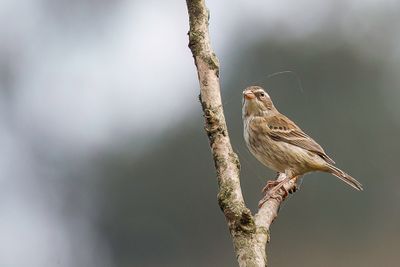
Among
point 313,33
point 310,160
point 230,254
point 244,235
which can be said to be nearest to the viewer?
point 244,235

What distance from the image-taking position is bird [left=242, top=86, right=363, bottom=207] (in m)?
8.03

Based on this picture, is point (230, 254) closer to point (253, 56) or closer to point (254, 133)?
point (254, 133)

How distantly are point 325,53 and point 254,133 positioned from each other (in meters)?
19.8

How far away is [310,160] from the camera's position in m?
8.24

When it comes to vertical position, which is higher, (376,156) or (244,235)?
(244,235)

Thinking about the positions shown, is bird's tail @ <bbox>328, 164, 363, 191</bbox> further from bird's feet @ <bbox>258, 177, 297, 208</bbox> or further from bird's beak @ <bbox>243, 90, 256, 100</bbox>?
bird's beak @ <bbox>243, 90, 256, 100</bbox>

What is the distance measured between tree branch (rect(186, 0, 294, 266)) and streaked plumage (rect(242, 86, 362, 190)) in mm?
3309

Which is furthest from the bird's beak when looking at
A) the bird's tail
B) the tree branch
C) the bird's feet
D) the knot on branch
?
the knot on branch

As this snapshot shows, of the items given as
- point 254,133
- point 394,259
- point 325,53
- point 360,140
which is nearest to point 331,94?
point 360,140

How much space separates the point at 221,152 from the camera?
168 inches

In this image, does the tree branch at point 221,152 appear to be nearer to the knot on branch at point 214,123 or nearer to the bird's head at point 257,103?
the knot on branch at point 214,123

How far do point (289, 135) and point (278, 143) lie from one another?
28 cm

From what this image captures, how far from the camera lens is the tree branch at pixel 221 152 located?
4145 mm

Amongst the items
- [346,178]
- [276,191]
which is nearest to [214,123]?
[276,191]
